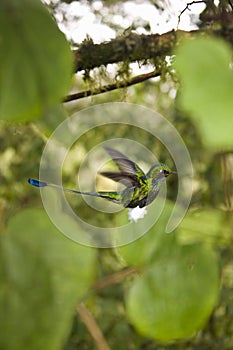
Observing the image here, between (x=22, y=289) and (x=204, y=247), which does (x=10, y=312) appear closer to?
(x=22, y=289)

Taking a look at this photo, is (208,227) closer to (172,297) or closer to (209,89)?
(172,297)

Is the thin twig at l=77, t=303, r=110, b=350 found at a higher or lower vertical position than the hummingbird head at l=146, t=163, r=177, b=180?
lower

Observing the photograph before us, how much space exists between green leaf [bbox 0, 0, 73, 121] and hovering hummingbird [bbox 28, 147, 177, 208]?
10 cm

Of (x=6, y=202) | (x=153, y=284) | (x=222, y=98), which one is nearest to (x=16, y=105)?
(x=222, y=98)

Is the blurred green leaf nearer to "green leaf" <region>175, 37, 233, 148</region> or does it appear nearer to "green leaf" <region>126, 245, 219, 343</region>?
"green leaf" <region>126, 245, 219, 343</region>

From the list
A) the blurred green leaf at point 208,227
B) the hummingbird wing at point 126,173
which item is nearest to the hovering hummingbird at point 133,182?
the hummingbird wing at point 126,173

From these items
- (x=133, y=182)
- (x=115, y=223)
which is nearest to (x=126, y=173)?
(x=133, y=182)

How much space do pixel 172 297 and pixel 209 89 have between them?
0.16m

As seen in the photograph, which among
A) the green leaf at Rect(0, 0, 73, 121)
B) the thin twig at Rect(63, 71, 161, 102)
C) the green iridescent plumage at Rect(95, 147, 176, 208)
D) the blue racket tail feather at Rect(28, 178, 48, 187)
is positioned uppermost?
the thin twig at Rect(63, 71, 161, 102)

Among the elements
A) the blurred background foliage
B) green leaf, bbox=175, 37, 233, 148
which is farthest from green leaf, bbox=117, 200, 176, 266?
green leaf, bbox=175, 37, 233, 148

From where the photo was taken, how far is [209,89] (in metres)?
0.23

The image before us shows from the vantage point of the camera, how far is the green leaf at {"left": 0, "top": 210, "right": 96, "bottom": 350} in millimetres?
281

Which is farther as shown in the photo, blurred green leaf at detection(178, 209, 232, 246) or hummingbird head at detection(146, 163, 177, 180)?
Answer: blurred green leaf at detection(178, 209, 232, 246)

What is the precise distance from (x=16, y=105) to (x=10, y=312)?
101mm
